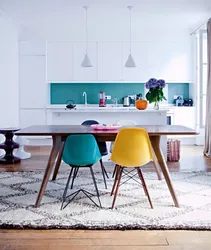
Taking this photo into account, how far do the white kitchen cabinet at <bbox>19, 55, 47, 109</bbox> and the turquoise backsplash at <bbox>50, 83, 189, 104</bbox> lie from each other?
1.63 ft

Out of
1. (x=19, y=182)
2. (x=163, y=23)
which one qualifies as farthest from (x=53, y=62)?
(x=19, y=182)

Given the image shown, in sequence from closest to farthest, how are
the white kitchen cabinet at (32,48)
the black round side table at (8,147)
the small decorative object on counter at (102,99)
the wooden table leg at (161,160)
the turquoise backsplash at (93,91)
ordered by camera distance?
the wooden table leg at (161,160) < the black round side table at (8,147) < the white kitchen cabinet at (32,48) < the small decorative object on counter at (102,99) < the turquoise backsplash at (93,91)

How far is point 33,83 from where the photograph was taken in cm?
786

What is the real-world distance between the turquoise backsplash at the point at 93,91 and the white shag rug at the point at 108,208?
4.10 meters

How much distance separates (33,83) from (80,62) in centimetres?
115

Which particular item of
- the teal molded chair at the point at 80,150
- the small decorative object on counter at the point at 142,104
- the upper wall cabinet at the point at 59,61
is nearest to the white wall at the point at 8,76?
the upper wall cabinet at the point at 59,61

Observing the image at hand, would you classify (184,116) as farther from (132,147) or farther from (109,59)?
(132,147)

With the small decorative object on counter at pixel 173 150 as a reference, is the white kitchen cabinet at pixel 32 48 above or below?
above

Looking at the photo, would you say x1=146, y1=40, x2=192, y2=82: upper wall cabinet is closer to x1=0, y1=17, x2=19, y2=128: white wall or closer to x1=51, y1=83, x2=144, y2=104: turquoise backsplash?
x1=51, y1=83, x2=144, y2=104: turquoise backsplash

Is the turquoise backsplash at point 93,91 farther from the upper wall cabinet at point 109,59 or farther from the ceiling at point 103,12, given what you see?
the ceiling at point 103,12

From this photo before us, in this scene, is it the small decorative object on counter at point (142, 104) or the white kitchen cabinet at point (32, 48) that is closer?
the small decorative object on counter at point (142, 104)

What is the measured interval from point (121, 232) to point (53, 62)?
18.9 feet

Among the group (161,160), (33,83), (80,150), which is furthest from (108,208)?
(33,83)

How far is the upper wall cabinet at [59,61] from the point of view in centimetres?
794
